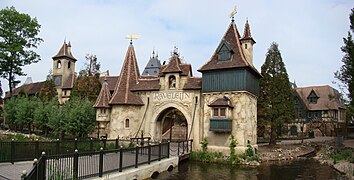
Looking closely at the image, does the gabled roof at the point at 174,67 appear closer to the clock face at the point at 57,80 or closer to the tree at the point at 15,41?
the tree at the point at 15,41

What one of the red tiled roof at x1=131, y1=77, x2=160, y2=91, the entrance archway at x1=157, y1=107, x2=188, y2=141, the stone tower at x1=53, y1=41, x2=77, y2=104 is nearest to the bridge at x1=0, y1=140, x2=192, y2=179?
the red tiled roof at x1=131, y1=77, x2=160, y2=91

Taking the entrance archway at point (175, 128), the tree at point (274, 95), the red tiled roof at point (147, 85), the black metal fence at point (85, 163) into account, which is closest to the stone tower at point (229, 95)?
the tree at point (274, 95)

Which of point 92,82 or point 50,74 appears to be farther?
point 50,74

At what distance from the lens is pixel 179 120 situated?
45.4 meters

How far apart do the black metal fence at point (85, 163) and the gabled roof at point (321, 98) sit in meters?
37.2

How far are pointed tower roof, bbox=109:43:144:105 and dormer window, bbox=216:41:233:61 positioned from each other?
8.66 m

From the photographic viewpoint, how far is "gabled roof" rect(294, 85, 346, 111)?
154 feet

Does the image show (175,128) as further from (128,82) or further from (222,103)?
(222,103)

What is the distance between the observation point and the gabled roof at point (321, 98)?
4697cm

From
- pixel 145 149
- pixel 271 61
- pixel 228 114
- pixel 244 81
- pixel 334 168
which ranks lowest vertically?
pixel 334 168

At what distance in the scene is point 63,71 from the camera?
167 ft

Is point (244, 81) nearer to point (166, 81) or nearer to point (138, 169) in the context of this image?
point (166, 81)

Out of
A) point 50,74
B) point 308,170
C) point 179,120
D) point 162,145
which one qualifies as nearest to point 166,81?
point 162,145

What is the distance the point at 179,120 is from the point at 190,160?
72.2 ft
